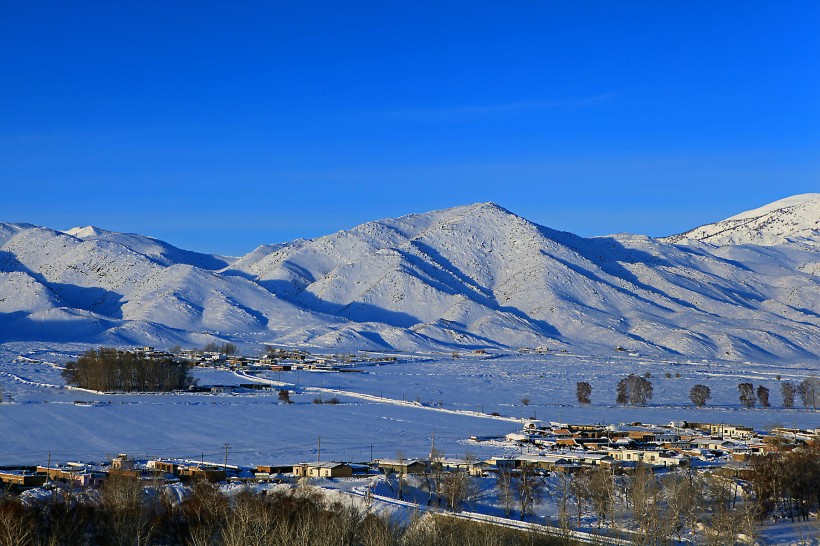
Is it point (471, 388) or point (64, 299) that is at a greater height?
point (64, 299)

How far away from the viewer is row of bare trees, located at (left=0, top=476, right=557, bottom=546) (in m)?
27.5

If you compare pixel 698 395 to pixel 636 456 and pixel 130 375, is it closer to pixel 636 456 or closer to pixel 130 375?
pixel 636 456

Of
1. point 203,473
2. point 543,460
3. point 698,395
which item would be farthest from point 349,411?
A: point 203,473

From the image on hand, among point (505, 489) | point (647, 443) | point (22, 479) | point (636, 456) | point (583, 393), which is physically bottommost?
point (22, 479)

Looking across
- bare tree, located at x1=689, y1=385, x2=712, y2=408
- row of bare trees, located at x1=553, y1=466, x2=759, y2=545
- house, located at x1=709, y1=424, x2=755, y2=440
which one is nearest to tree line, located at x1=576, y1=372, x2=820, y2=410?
bare tree, located at x1=689, y1=385, x2=712, y2=408

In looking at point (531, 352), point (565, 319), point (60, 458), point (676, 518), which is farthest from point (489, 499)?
point (565, 319)

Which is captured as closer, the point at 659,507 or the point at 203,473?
the point at 659,507

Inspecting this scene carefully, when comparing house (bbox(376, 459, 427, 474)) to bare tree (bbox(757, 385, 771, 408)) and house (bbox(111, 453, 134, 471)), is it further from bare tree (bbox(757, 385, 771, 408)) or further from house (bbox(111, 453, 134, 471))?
bare tree (bbox(757, 385, 771, 408))

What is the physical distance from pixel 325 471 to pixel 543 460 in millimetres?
11333

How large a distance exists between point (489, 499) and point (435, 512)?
6748 millimetres

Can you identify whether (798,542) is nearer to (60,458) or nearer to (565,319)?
(60,458)

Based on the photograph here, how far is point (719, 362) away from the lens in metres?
141

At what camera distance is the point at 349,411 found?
72062mm

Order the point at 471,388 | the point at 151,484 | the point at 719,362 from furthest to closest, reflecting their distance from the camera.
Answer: the point at 719,362
the point at 471,388
the point at 151,484
